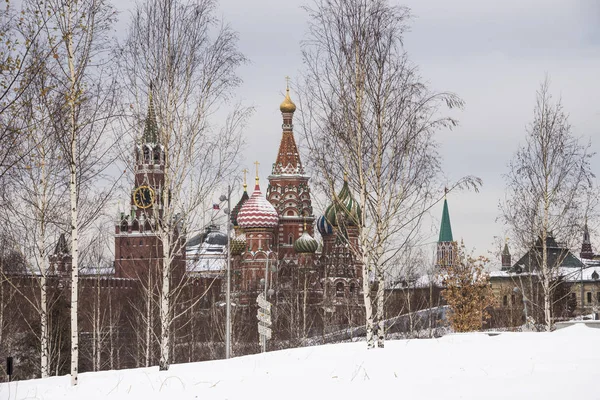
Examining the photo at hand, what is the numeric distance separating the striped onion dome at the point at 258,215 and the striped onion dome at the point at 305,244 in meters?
3.13

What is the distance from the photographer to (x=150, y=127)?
819 inches

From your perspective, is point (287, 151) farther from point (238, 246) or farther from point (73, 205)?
point (73, 205)

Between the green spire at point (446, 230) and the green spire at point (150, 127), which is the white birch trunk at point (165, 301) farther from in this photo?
the green spire at point (446, 230)

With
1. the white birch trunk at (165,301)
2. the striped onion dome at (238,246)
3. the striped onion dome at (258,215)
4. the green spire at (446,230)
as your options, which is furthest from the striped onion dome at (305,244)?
the green spire at (446,230)

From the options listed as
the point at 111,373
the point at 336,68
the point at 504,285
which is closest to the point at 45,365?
the point at 111,373

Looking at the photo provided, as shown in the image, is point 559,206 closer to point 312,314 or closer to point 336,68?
point 336,68

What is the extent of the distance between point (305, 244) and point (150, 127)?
2958 inches

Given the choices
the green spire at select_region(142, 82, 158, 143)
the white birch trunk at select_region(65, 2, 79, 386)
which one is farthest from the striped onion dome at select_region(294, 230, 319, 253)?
the white birch trunk at select_region(65, 2, 79, 386)

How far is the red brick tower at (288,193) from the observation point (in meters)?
102

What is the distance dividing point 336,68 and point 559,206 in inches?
494

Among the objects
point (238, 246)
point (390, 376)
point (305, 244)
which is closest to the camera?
point (390, 376)

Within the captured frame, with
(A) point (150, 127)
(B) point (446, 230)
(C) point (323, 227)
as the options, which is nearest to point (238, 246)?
(C) point (323, 227)

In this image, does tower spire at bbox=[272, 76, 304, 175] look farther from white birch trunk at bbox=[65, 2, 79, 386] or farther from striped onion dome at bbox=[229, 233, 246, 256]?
white birch trunk at bbox=[65, 2, 79, 386]

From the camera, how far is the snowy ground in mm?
12375
